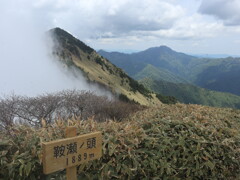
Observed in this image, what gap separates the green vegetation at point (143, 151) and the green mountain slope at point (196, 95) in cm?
15701

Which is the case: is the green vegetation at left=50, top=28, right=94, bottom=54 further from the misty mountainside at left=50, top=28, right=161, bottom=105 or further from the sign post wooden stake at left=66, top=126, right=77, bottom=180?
the sign post wooden stake at left=66, top=126, right=77, bottom=180

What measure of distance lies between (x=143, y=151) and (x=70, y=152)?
174 centimetres

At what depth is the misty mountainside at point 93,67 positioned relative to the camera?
8738 centimetres

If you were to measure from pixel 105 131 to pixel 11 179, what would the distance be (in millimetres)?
1897

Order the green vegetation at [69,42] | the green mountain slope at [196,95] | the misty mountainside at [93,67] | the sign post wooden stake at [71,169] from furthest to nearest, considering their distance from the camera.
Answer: the green mountain slope at [196,95], the green vegetation at [69,42], the misty mountainside at [93,67], the sign post wooden stake at [71,169]

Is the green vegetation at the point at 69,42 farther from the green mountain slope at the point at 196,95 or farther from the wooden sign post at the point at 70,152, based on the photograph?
the wooden sign post at the point at 70,152

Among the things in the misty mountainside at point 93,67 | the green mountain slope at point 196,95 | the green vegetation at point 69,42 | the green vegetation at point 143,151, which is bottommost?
the green mountain slope at point 196,95

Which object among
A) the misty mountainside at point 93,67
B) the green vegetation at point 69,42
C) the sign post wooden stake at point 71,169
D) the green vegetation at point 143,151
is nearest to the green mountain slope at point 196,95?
the green vegetation at point 69,42

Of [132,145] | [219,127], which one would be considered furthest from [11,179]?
[219,127]

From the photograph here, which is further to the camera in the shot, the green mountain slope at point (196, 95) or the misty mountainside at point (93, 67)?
the green mountain slope at point (196, 95)

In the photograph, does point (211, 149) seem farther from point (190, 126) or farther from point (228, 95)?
point (228, 95)

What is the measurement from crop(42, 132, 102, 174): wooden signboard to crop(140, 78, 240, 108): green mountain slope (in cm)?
15985

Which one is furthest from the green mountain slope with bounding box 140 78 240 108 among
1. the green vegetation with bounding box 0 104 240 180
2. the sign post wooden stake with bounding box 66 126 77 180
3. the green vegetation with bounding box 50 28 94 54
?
the sign post wooden stake with bounding box 66 126 77 180

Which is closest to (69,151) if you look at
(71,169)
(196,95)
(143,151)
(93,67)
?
(71,169)
